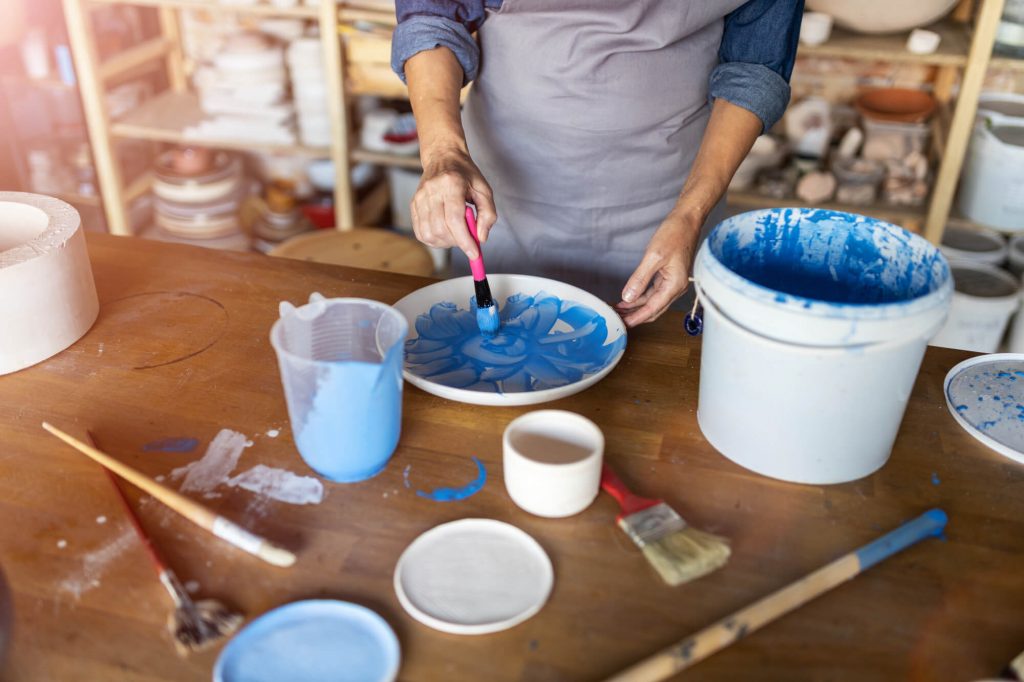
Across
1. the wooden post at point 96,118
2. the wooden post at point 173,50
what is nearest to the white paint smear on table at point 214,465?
the wooden post at point 96,118

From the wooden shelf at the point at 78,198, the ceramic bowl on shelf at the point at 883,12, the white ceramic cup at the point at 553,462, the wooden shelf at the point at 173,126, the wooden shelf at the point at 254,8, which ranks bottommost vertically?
→ the wooden shelf at the point at 78,198

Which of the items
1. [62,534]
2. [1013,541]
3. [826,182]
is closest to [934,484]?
[1013,541]

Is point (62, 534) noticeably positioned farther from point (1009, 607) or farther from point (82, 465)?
point (1009, 607)

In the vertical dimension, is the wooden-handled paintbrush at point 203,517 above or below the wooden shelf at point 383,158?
above

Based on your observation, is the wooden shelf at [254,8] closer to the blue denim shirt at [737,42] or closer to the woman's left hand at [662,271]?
the blue denim shirt at [737,42]

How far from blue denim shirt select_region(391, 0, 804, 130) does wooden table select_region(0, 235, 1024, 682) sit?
467 millimetres

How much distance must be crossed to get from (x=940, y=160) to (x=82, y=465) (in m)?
2.42

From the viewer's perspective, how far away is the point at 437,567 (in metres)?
0.88

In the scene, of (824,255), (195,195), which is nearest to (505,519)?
(824,255)

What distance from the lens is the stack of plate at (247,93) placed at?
283 cm

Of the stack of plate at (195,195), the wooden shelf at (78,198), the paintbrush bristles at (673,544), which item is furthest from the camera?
the wooden shelf at (78,198)

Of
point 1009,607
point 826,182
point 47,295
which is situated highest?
point 47,295

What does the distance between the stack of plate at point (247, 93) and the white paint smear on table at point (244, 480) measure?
2111mm

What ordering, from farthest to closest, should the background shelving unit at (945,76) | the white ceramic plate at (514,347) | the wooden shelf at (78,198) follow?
the wooden shelf at (78,198) → the background shelving unit at (945,76) → the white ceramic plate at (514,347)
